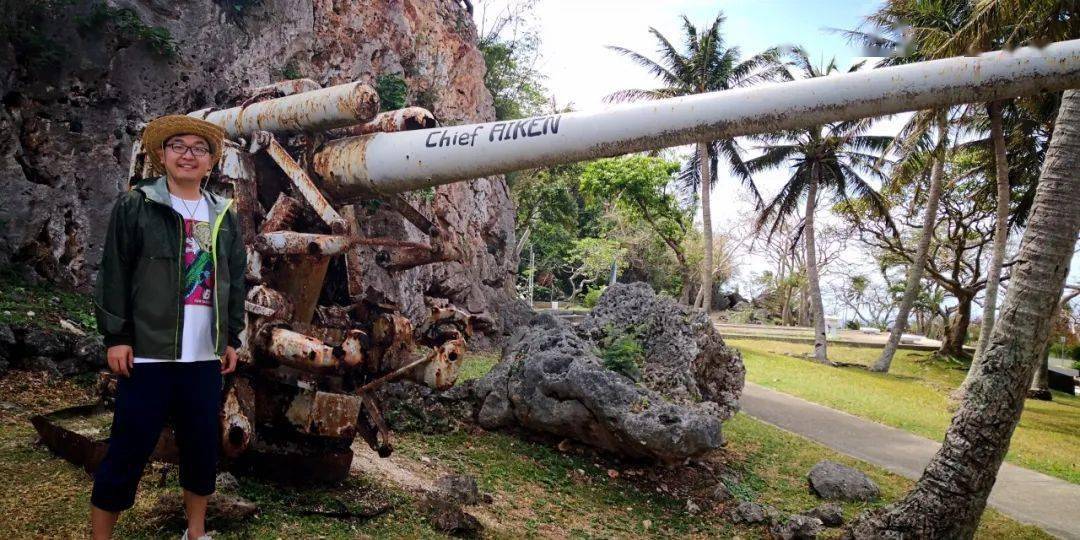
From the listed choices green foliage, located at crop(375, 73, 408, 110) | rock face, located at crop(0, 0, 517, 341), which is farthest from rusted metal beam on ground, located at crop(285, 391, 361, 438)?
green foliage, located at crop(375, 73, 408, 110)

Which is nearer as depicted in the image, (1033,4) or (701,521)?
(701,521)

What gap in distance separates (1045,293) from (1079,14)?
239 inches

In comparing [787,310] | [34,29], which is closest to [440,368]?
[34,29]

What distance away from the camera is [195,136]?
263 centimetres

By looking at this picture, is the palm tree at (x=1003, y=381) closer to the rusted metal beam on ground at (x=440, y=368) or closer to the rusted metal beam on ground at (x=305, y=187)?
the rusted metal beam on ground at (x=440, y=368)

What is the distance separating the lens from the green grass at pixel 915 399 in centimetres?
937

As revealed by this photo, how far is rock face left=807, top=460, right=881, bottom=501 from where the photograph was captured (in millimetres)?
5648

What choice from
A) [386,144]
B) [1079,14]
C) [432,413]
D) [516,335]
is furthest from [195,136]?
[1079,14]

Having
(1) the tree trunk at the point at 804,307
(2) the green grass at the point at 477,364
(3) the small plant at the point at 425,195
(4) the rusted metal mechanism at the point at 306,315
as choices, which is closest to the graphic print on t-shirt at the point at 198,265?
(4) the rusted metal mechanism at the point at 306,315

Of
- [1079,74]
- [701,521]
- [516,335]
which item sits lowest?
[701,521]

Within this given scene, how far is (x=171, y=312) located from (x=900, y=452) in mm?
8214

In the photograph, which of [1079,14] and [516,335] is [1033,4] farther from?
[516,335]

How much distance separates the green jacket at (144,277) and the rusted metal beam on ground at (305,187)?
1039 mm

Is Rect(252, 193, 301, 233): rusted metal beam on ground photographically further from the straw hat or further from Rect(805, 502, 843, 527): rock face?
Rect(805, 502, 843, 527): rock face
